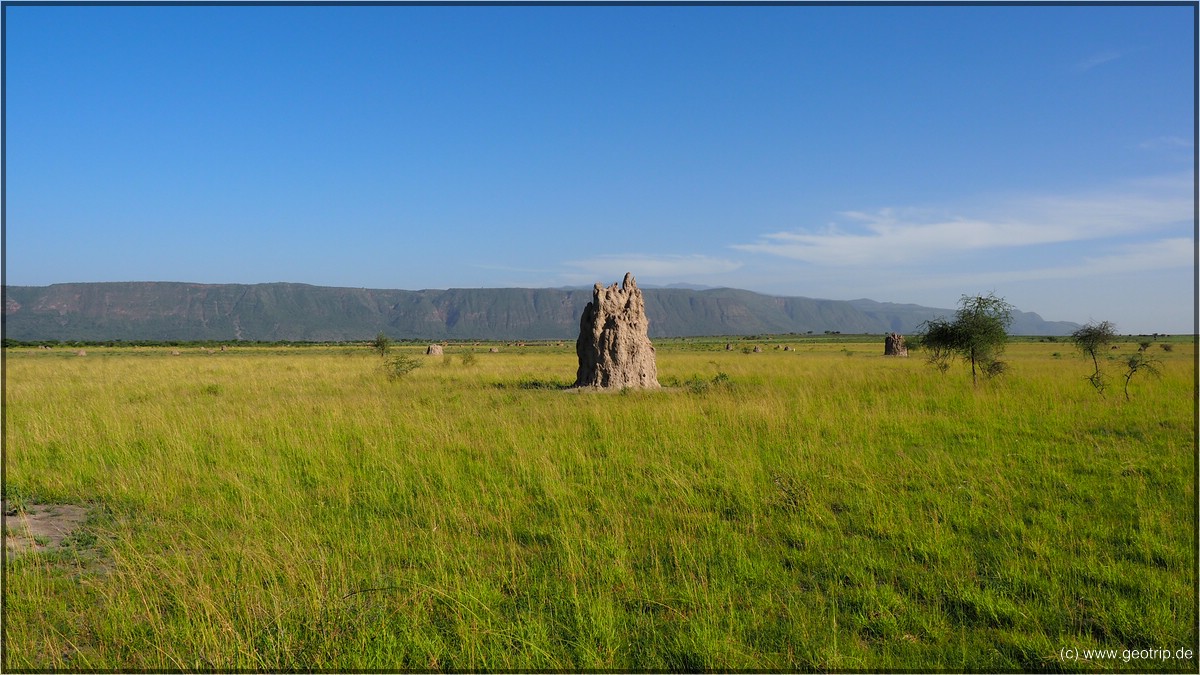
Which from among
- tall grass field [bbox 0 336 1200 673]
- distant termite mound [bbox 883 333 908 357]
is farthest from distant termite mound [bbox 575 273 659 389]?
distant termite mound [bbox 883 333 908 357]

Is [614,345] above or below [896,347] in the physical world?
above

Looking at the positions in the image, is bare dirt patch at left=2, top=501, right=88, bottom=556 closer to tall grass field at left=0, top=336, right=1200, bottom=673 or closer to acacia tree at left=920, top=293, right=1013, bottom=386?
tall grass field at left=0, top=336, right=1200, bottom=673

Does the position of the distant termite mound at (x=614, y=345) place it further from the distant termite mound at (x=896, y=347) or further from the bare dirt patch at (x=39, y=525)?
the distant termite mound at (x=896, y=347)

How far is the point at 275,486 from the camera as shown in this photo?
7.42 meters

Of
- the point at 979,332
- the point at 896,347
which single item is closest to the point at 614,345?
the point at 979,332

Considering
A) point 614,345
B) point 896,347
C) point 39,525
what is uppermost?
point 614,345

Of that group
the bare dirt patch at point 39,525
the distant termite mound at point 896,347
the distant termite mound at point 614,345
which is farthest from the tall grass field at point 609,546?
the distant termite mound at point 896,347

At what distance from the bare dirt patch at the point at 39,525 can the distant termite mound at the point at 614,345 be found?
13.7 meters

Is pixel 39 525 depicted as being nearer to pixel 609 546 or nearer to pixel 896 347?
pixel 609 546

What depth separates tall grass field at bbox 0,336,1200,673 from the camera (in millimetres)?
3855

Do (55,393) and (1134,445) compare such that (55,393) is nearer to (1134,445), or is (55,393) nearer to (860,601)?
(860,601)

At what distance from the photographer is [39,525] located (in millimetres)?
6547

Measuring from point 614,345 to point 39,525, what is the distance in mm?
14494

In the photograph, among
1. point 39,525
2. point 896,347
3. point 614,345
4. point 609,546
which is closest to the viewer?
point 609,546
